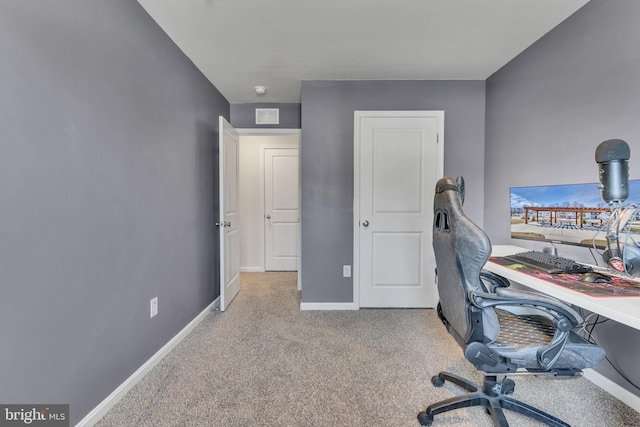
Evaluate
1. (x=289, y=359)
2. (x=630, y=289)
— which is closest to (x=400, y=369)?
(x=289, y=359)

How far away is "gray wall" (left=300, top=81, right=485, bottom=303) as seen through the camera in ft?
8.95

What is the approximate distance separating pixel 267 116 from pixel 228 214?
1.34 m

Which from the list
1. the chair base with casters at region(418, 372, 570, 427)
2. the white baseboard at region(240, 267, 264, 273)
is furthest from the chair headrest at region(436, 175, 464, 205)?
the white baseboard at region(240, 267, 264, 273)

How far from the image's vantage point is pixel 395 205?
2748 millimetres

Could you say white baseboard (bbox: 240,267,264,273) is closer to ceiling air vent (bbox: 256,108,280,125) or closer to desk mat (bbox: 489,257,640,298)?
ceiling air vent (bbox: 256,108,280,125)

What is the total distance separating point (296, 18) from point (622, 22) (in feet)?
6.26

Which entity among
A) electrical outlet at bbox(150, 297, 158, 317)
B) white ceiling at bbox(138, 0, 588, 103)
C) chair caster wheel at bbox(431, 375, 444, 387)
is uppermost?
white ceiling at bbox(138, 0, 588, 103)

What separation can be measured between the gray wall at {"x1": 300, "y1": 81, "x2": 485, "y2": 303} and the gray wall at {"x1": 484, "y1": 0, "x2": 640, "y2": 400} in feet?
0.71

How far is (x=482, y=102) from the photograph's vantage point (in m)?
2.72

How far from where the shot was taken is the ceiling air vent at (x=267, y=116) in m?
3.31

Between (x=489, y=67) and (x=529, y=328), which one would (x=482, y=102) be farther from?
(x=529, y=328)

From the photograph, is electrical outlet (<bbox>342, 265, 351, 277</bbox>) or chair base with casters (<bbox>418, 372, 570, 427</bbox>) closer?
chair base with casters (<bbox>418, 372, 570, 427</bbox>)

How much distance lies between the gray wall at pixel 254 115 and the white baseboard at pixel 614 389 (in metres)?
3.31

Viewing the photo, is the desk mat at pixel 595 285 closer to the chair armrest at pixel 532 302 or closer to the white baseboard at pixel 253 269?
the chair armrest at pixel 532 302
